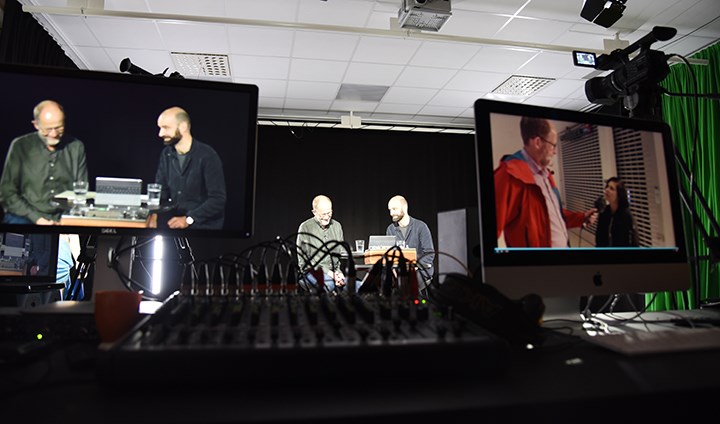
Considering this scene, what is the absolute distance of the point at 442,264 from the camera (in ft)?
4.41

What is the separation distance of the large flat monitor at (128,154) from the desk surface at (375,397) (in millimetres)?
354

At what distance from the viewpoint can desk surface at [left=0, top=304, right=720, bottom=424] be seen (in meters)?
0.40

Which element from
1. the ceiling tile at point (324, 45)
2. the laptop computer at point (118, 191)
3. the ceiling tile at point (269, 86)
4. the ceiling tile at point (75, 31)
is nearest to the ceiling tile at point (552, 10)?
the ceiling tile at point (324, 45)

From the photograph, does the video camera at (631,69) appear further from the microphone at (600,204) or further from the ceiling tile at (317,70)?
Answer: the ceiling tile at (317,70)

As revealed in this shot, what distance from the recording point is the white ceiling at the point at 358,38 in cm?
334

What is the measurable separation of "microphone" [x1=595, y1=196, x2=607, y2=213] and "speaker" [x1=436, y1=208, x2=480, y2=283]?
12.1 inches

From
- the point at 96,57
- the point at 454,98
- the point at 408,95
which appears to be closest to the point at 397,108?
the point at 408,95

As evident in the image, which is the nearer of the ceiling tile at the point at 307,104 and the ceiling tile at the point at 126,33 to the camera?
the ceiling tile at the point at 126,33

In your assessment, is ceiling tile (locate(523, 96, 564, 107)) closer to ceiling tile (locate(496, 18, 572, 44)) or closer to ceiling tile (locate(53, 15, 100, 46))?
ceiling tile (locate(496, 18, 572, 44))

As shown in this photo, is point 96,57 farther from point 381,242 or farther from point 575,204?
point 575,204

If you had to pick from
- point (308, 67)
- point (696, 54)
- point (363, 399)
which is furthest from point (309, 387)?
point (696, 54)

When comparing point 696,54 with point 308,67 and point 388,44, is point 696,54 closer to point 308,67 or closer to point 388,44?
point 388,44

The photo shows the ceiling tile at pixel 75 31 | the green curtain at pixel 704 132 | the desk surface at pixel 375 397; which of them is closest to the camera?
the desk surface at pixel 375 397

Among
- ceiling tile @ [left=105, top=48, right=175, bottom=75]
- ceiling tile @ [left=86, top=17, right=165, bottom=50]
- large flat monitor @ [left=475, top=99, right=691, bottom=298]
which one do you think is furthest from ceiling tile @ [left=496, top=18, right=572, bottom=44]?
ceiling tile @ [left=105, top=48, right=175, bottom=75]
